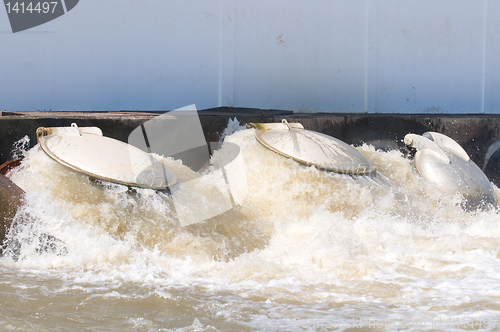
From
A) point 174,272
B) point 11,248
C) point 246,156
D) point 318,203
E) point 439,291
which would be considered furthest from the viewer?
point 246,156

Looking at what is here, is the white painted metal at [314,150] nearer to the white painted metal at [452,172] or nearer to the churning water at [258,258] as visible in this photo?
the churning water at [258,258]

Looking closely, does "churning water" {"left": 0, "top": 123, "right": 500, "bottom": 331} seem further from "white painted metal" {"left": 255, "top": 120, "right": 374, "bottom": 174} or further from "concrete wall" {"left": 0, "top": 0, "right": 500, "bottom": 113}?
"concrete wall" {"left": 0, "top": 0, "right": 500, "bottom": 113}

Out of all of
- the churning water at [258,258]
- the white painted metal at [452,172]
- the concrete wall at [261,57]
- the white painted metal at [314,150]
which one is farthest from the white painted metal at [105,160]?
the white painted metal at [452,172]

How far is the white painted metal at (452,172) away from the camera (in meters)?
3.38

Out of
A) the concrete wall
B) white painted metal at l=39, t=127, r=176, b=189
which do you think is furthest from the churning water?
the concrete wall

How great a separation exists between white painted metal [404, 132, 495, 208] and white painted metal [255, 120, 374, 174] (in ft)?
1.80

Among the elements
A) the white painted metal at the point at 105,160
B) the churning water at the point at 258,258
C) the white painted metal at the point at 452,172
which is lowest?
the white painted metal at the point at 452,172

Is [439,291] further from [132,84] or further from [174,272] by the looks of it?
[132,84]

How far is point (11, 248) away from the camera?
2221 mm

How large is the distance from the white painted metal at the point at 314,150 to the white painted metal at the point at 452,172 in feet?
1.80

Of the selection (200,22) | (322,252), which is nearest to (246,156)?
(322,252)

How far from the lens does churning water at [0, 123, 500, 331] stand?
5.09 feet

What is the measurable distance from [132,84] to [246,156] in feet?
5.70

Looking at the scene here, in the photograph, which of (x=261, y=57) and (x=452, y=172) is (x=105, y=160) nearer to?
(x=452, y=172)
